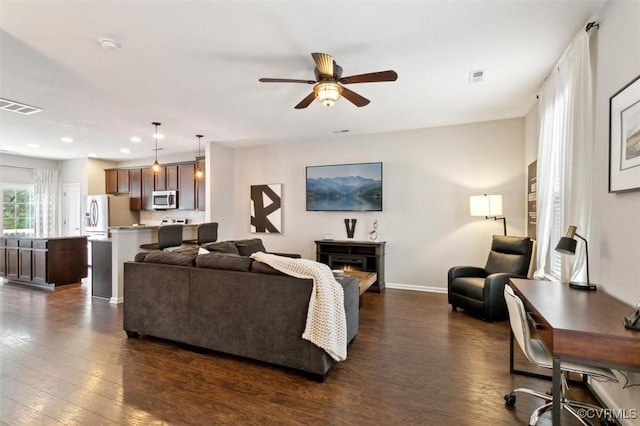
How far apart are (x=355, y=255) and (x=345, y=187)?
133 centimetres

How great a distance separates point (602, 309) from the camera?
1.77 metres

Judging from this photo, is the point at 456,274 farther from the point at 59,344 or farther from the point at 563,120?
the point at 59,344

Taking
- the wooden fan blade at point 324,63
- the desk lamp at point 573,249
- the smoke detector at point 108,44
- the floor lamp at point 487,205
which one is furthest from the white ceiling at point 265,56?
the desk lamp at point 573,249

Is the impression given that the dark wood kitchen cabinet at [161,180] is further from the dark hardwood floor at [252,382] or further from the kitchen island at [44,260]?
the dark hardwood floor at [252,382]

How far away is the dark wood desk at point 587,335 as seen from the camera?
1.40m

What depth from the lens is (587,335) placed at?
144 centimetres

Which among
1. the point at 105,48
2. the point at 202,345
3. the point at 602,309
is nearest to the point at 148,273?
the point at 202,345

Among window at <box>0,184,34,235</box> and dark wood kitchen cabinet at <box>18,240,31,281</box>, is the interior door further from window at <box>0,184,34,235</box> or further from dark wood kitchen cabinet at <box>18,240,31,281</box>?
dark wood kitchen cabinet at <box>18,240,31,281</box>

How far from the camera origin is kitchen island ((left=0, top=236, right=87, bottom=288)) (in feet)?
17.5

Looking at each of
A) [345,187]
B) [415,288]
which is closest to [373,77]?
[345,187]

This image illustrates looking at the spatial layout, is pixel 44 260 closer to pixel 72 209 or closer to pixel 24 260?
pixel 24 260

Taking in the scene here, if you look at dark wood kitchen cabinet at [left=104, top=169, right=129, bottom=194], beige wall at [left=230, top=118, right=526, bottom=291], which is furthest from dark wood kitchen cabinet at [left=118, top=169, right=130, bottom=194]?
beige wall at [left=230, top=118, right=526, bottom=291]

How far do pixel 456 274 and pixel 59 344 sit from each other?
4801 mm

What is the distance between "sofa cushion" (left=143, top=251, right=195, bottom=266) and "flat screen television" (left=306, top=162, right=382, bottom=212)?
3.20 m
